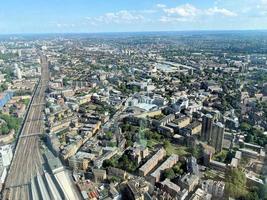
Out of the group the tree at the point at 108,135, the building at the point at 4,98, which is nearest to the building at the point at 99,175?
the tree at the point at 108,135

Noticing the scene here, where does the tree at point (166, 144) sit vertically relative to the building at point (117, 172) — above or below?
below

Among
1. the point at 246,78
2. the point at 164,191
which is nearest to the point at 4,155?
the point at 164,191

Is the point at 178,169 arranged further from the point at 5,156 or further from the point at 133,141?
the point at 5,156

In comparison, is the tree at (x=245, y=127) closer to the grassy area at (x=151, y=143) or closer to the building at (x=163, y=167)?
the grassy area at (x=151, y=143)

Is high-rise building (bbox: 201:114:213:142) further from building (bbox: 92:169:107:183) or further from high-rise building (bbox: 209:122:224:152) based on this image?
building (bbox: 92:169:107:183)

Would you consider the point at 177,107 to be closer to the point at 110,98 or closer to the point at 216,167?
the point at 110,98

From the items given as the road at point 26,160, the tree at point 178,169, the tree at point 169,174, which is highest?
the tree at point 169,174

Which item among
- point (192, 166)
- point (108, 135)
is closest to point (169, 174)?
point (192, 166)
